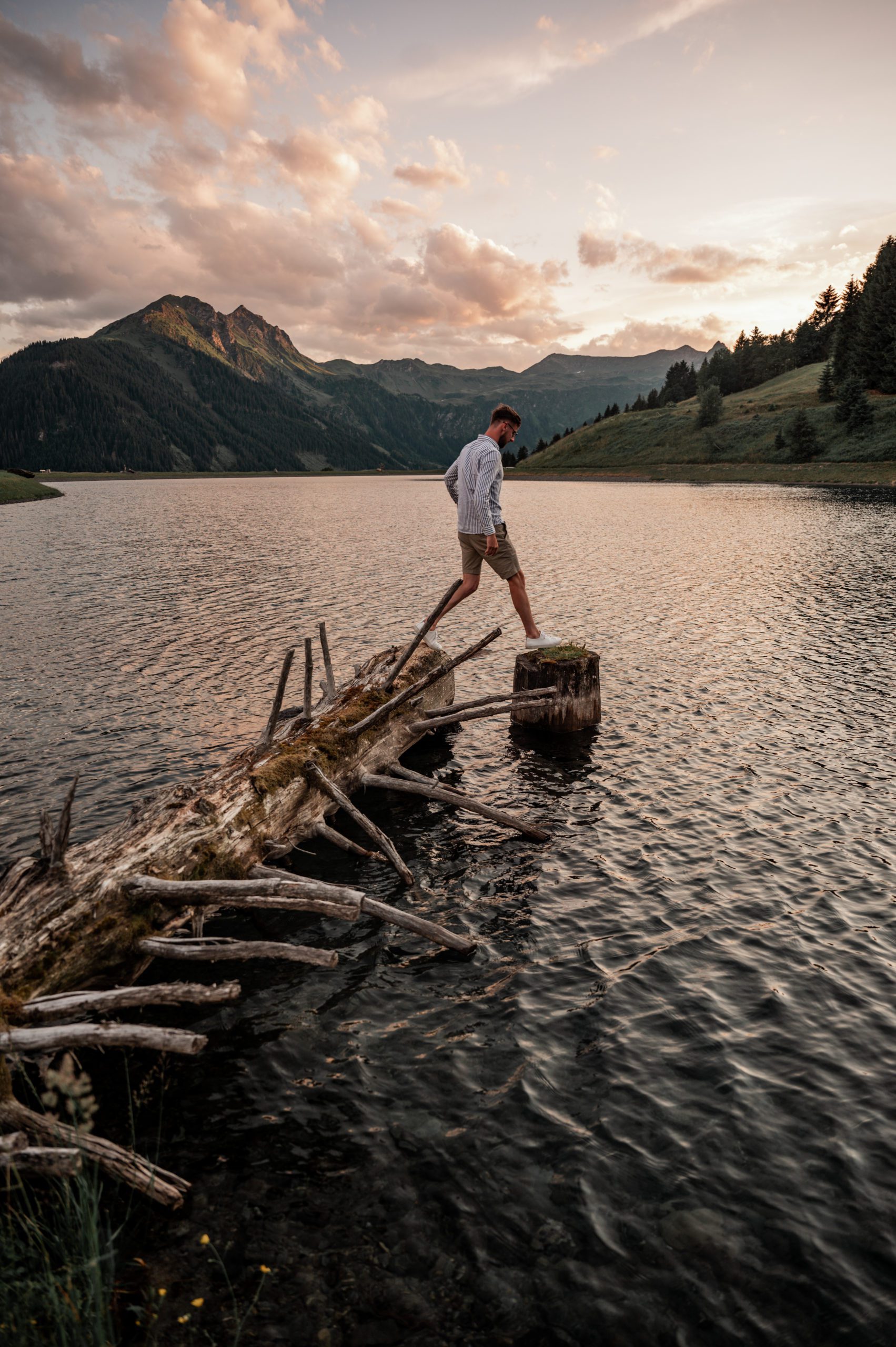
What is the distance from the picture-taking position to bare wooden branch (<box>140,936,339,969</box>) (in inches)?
246

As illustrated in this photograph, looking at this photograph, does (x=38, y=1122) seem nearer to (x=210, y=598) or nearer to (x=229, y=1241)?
(x=229, y=1241)

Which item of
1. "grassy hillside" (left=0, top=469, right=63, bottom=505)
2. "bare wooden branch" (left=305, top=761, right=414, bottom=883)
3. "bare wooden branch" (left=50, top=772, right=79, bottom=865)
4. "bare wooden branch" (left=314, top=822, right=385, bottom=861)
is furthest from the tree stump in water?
"grassy hillside" (left=0, top=469, right=63, bottom=505)

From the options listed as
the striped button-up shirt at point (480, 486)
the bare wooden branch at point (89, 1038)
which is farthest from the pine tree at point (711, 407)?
the bare wooden branch at point (89, 1038)

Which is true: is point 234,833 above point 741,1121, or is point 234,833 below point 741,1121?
above

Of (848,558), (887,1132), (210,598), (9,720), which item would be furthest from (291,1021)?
(848,558)

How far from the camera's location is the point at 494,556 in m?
13.8

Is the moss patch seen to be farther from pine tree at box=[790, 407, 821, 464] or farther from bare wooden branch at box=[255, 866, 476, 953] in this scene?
pine tree at box=[790, 407, 821, 464]

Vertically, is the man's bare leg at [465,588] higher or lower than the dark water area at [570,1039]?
higher

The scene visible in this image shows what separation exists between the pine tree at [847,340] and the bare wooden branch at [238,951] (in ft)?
465

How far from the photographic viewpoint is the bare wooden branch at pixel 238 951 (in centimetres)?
624

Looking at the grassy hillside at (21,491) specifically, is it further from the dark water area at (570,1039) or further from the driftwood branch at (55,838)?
the driftwood branch at (55,838)

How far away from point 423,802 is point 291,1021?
556 centimetres

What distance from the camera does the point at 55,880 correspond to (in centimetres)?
677

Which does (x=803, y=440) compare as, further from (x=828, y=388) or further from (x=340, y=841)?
(x=340, y=841)
